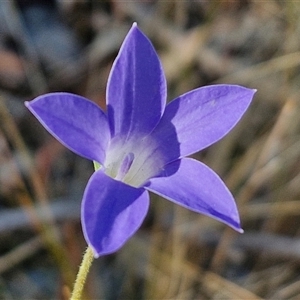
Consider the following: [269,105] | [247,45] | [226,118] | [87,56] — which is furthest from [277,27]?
[226,118]

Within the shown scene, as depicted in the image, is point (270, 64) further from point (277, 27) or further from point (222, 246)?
point (222, 246)

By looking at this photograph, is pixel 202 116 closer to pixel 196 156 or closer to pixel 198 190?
pixel 198 190

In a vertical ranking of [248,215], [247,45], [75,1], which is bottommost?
[248,215]

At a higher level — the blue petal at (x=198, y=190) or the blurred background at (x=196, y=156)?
the blue petal at (x=198, y=190)

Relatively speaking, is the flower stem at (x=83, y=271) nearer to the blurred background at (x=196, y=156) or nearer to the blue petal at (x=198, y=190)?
the blue petal at (x=198, y=190)

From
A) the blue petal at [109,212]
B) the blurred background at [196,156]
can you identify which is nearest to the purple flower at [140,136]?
the blue petal at [109,212]

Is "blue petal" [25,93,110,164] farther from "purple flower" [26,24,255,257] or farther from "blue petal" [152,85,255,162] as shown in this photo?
"blue petal" [152,85,255,162]
